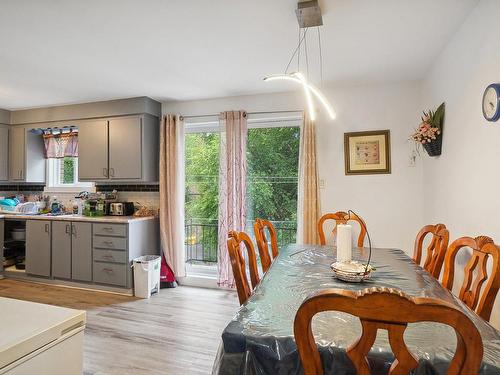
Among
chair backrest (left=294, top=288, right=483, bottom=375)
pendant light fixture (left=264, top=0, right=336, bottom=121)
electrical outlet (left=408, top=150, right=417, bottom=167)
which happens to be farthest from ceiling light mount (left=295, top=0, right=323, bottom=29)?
electrical outlet (left=408, top=150, right=417, bottom=167)

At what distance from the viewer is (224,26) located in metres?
2.11

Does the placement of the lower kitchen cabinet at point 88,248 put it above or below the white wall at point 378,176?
below

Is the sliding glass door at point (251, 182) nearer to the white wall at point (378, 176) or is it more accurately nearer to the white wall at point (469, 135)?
the white wall at point (378, 176)

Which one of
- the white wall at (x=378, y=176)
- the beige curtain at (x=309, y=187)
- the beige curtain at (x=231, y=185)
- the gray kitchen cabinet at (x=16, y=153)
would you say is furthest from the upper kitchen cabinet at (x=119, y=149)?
the beige curtain at (x=309, y=187)

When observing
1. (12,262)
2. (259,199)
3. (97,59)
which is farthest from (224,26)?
(12,262)

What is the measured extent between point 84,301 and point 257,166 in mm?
2547

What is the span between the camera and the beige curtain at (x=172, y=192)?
3836 millimetres

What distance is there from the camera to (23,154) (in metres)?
4.45

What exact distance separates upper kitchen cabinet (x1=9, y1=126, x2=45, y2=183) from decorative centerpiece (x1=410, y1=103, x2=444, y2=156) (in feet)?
16.8

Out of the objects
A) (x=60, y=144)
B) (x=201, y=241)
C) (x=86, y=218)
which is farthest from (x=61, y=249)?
(x=201, y=241)

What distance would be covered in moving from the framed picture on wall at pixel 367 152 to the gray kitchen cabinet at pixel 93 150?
3.08 meters

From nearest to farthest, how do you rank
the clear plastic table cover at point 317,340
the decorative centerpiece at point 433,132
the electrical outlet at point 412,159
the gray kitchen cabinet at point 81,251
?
the clear plastic table cover at point 317,340 < the decorative centerpiece at point 433,132 < the electrical outlet at point 412,159 < the gray kitchen cabinet at point 81,251

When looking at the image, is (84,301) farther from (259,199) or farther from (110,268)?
(259,199)

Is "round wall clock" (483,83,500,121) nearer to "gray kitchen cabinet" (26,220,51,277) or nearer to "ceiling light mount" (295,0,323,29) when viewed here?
"ceiling light mount" (295,0,323,29)
